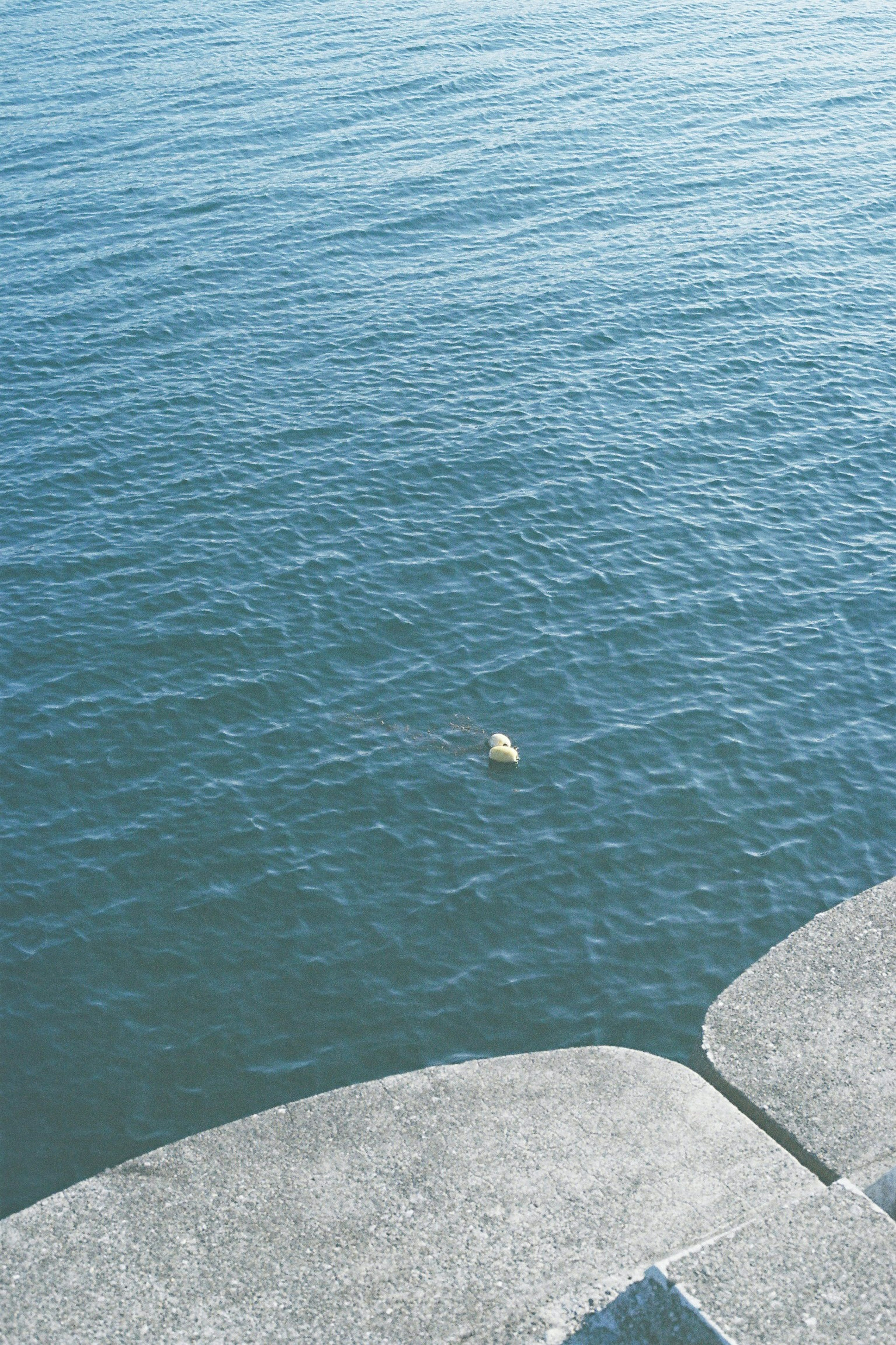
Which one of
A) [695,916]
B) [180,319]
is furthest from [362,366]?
[695,916]

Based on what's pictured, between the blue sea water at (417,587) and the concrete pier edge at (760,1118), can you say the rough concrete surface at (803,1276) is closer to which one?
the concrete pier edge at (760,1118)

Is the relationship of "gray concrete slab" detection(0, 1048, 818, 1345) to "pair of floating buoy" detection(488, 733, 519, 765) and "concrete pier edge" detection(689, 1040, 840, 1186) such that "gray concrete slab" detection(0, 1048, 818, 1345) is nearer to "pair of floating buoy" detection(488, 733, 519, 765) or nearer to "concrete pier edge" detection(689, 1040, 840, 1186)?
"concrete pier edge" detection(689, 1040, 840, 1186)

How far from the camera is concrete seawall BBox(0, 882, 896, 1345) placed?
16703mm

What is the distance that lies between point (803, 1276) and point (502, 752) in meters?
14.9

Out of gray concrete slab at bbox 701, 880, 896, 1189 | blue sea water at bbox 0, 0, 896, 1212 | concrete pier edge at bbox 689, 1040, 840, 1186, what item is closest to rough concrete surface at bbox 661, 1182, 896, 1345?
concrete pier edge at bbox 689, 1040, 840, 1186

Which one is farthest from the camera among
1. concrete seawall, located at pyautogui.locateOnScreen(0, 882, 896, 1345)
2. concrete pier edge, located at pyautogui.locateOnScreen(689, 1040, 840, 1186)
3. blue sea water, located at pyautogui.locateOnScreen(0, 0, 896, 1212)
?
blue sea water, located at pyautogui.locateOnScreen(0, 0, 896, 1212)

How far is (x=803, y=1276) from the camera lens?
16328mm

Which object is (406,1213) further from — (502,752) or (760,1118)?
(502,752)

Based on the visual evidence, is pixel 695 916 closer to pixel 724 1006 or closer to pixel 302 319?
pixel 724 1006

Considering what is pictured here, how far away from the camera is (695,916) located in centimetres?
2636

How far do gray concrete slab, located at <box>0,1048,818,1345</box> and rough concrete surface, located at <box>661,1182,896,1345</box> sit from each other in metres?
2.16

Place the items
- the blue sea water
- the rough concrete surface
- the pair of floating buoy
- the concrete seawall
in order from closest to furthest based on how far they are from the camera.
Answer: the rough concrete surface
the concrete seawall
the blue sea water
the pair of floating buoy

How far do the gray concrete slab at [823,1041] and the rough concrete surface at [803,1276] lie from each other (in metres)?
2.80

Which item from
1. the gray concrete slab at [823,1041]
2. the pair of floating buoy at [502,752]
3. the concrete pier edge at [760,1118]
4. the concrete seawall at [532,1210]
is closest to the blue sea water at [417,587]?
the pair of floating buoy at [502,752]
